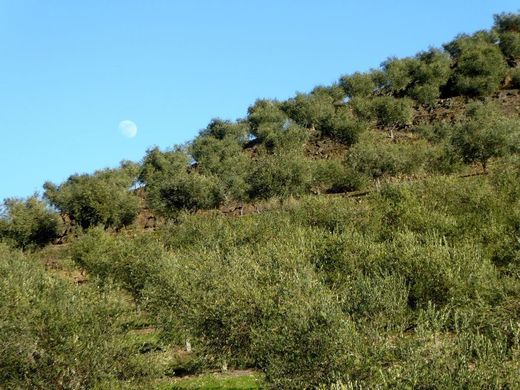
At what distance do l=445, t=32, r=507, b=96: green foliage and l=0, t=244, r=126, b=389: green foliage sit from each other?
12537 cm

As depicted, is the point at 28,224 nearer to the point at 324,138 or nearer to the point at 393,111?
the point at 324,138

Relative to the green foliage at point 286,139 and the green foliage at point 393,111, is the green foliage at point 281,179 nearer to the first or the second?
the green foliage at point 286,139

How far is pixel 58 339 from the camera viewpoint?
24688mm

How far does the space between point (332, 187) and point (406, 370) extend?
284ft

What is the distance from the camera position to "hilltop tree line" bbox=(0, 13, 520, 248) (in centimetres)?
9538

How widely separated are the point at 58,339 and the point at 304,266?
16.8 m

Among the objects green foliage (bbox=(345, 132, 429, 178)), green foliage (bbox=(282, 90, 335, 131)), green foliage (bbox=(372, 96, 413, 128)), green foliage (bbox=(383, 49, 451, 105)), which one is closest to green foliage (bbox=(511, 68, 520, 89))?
green foliage (bbox=(383, 49, 451, 105))

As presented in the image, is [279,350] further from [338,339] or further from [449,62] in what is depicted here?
[449,62]

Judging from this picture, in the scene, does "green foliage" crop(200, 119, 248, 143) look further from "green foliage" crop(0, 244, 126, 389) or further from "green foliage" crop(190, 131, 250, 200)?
"green foliage" crop(0, 244, 126, 389)

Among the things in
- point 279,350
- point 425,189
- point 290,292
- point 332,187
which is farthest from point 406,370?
point 332,187

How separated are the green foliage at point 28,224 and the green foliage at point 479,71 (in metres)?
105

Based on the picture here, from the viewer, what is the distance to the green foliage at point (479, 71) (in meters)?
130

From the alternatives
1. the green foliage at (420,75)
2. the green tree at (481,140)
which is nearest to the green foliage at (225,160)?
the green tree at (481,140)

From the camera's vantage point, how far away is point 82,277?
80500mm
